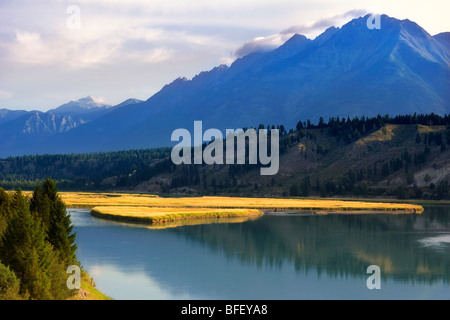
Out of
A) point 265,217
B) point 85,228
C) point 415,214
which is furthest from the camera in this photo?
point 415,214

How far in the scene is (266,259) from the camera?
67750 millimetres

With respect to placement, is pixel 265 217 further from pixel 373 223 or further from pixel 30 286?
pixel 30 286

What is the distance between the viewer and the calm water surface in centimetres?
5066

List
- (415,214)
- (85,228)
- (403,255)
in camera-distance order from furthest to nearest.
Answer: (415,214) < (85,228) < (403,255)

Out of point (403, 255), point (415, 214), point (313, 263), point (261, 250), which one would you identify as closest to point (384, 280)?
point (313, 263)

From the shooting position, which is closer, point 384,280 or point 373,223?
point 384,280

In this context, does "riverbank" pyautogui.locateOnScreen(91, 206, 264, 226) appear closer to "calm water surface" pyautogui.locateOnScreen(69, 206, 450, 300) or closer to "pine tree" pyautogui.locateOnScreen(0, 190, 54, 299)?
"calm water surface" pyautogui.locateOnScreen(69, 206, 450, 300)

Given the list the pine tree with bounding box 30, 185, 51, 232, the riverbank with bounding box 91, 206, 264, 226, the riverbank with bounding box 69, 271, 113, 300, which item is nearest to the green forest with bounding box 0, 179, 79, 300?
the riverbank with bounding box 69, 271, 113, 300

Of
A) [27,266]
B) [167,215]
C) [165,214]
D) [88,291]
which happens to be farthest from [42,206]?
[165,214]

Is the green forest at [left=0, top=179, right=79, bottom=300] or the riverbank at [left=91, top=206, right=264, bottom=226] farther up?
the green forest at [left=0, top=179, right=79, bottom=300]

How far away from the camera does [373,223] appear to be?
354ft
